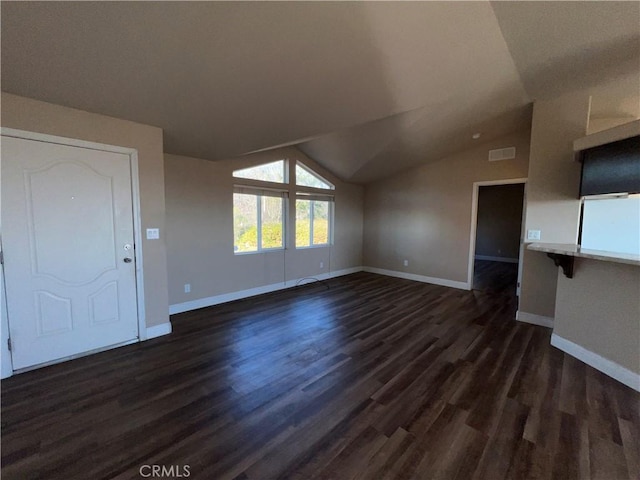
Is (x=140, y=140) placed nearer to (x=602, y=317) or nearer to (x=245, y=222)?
(x=245, y=222)

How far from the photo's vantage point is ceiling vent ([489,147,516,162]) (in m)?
4.62

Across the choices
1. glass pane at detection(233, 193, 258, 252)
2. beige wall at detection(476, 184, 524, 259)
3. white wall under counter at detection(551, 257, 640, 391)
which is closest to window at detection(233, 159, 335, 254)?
glass pane at detection(233, 193, 258, 252)

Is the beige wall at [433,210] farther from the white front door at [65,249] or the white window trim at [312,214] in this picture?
the white front door at [65,249]

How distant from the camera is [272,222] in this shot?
16.7 ft

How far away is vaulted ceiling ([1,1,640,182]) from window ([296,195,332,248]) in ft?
7.53

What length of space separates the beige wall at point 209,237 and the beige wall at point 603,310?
4133mm

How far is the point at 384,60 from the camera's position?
2.28m

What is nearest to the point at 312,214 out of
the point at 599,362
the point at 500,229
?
the point at 599,362

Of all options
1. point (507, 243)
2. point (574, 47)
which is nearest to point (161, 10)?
point (574, 47)

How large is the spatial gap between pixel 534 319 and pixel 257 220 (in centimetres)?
443

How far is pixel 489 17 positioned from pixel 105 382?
426cm

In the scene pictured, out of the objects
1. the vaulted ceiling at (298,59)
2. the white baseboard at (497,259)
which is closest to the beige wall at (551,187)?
the vaulted ceiling at (298,59)

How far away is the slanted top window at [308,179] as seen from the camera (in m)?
5.44

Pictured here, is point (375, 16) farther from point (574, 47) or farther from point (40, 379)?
point (40, 379)
